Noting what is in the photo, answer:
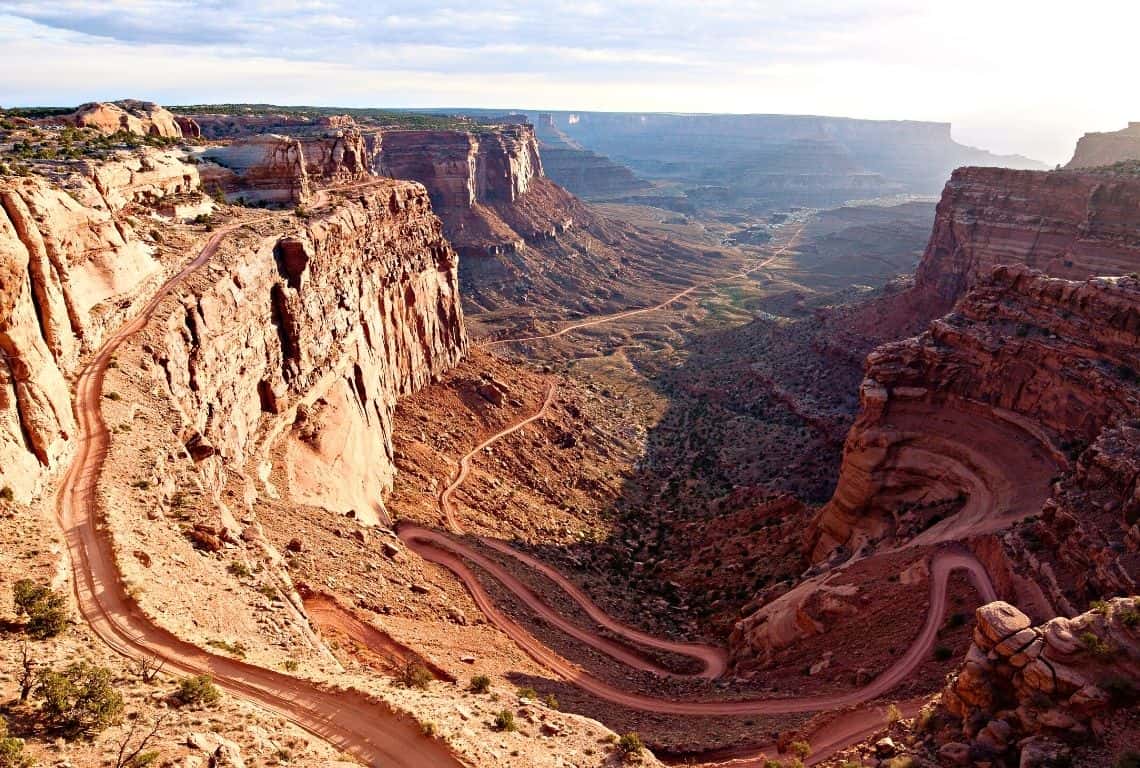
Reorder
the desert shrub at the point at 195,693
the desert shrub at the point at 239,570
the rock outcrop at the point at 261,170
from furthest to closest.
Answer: the rock outcrop at the point at 261,170
the desert shrub at the point at 239,570
the desert shrub at the point at 195,693

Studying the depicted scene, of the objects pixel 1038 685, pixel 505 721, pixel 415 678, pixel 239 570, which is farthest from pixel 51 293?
pixel 1038 685

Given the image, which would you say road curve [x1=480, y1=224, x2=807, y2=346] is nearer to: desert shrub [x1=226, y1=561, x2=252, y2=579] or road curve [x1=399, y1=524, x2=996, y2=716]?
road curve [x1=399, y1=524, x2=996, y2=716]

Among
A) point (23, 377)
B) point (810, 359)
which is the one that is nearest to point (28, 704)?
point (23, 377)

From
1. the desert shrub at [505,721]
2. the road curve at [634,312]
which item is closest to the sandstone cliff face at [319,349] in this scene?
the desert shrub at [505,721]

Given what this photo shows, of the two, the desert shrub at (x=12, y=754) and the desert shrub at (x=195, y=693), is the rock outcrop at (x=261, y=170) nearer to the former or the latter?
the desert shrub at (x=195, y=693)

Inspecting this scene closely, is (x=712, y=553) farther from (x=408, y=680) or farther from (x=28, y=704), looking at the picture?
(x=28, y=704)

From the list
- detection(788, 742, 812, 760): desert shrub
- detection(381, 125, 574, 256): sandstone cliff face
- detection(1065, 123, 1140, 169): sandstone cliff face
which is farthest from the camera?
detection(381, 125, 574, 256): sandstone cliff face

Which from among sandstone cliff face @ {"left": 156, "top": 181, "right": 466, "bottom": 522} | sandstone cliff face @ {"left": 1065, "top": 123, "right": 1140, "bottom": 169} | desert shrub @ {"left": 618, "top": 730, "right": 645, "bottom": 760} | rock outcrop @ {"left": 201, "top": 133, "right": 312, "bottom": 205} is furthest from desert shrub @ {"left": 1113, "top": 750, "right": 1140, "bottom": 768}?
sandstone cliff face @ {"left": 1065, "top": 123, "right": 1140, "bottom": 169}
